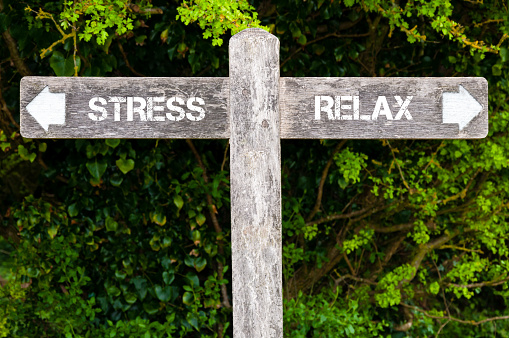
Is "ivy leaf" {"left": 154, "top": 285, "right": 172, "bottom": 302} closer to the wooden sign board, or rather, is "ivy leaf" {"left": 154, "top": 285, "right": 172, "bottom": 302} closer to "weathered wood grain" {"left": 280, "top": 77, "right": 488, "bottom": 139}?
the wooden sign board

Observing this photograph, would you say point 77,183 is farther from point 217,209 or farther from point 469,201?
point 469,201

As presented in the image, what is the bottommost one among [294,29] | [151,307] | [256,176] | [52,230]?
[151,307]

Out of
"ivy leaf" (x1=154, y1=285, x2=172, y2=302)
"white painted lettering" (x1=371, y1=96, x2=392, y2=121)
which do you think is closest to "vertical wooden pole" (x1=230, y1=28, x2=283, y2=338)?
"white painted lettering" (x1=371, y1=96, x2=392, y2=121)

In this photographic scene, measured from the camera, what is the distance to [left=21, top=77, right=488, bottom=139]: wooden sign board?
2.01m

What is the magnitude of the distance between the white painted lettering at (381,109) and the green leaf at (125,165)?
185cm

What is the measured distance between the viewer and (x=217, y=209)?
389cm

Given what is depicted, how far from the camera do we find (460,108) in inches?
80.7

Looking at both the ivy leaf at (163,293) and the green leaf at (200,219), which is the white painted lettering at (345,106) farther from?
the ivy leaf at (163,293)

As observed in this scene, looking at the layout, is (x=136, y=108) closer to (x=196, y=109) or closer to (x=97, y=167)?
(x=196, y=109)

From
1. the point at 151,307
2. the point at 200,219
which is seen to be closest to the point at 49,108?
the point at 200,219

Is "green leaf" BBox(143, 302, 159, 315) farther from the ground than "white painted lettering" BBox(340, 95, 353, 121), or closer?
closer

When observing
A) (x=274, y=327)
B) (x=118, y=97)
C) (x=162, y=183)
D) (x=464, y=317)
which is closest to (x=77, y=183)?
(x=162, y=183)

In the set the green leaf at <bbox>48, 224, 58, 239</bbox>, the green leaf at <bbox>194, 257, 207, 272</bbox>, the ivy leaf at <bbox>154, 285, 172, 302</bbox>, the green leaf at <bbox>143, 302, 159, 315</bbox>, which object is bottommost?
the green leaf at <bbox>143, 302, 159, 315</bbox>

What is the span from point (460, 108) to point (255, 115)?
0.72 meters
